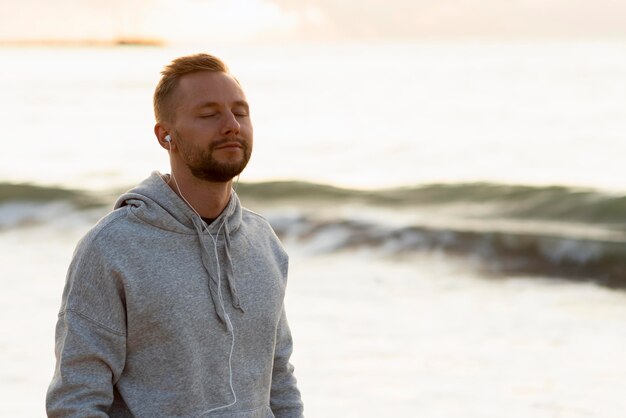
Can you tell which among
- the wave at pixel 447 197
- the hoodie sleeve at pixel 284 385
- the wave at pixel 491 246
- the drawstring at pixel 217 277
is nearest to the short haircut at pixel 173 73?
the drawstring at pixel 217 277

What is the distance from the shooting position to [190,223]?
2.15 meters

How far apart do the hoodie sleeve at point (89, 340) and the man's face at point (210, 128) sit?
0.27 m

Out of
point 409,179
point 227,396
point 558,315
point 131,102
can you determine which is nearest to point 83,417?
point 227,396

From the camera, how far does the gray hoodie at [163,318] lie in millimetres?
2002

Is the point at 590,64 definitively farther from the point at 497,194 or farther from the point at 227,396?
the point at 227,396

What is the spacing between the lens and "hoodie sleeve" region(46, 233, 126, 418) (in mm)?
1989

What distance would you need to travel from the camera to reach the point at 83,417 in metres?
1.97

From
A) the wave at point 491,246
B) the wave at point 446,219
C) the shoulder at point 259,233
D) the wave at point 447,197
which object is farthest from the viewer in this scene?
the wave at point 447,197

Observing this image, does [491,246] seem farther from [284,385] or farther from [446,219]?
[284,385]

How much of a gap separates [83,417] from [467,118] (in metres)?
21.8

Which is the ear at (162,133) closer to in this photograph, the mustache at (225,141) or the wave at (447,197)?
the mustache at (225,141)

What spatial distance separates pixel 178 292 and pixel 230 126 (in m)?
0.35

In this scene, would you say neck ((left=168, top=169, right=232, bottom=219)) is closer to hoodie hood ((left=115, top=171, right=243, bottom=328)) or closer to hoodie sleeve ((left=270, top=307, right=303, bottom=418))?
hoodie hood ((left=115, top=171, right=243, bottom=328))

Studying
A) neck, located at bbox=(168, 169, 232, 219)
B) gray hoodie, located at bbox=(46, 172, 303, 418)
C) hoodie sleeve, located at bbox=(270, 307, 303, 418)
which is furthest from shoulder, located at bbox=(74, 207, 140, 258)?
hoodie sleeve, located at bbox=(270, 307, 303, 418)
